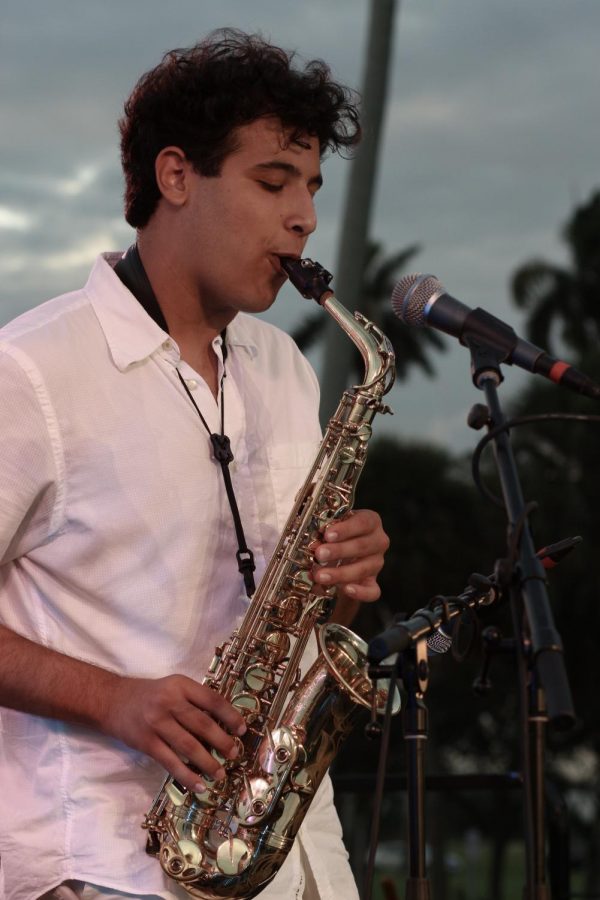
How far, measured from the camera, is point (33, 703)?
3004mm

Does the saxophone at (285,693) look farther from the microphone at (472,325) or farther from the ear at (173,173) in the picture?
the microphone at (472,325)

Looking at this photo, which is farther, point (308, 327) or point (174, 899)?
point (308, 327)

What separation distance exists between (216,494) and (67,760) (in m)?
0.73

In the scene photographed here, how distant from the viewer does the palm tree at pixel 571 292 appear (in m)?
51.5

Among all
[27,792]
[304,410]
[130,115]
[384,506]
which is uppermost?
[384,506]

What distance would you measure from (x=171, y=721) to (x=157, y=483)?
1.92 feet

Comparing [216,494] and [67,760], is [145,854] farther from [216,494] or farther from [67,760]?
[216,494]

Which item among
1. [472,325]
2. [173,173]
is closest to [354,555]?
[472,325]

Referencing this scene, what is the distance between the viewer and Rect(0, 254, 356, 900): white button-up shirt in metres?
3.02

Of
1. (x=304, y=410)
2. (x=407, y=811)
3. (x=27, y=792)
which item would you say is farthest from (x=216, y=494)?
(x=407, y=811)

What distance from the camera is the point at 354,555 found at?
332cm

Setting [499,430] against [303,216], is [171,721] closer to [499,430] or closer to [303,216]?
[499,430]

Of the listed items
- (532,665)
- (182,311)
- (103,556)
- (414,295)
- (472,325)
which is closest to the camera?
(532,665)

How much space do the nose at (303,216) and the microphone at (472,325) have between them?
0.61 m
